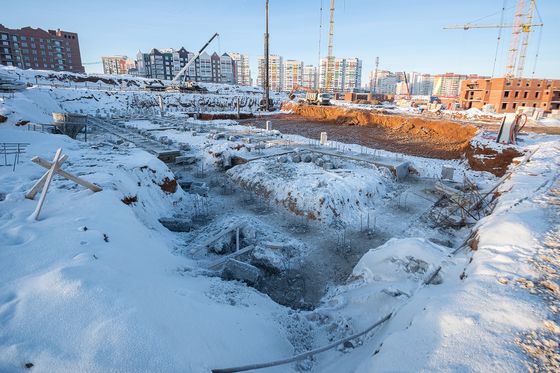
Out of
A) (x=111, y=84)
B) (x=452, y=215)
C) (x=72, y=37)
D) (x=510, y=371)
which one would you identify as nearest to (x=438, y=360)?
(x=510, y=371)

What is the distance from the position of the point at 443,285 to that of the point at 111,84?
54383 millimetres

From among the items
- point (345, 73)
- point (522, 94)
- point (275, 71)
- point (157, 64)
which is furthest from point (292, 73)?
point (522, 94)

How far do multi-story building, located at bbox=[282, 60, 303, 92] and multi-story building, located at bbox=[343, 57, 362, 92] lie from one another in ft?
56.1

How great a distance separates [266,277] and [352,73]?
11786 centimetres

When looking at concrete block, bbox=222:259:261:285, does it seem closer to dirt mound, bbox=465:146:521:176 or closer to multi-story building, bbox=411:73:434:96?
dirt mound, bbox=465:146:521:176

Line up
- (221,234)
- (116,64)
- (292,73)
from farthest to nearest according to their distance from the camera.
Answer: (292,73)
(116,64)
(221,234)

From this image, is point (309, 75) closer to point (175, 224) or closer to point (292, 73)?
point (292, 73)

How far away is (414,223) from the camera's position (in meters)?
8.59

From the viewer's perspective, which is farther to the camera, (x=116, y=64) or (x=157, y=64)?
(x=116, y=64)

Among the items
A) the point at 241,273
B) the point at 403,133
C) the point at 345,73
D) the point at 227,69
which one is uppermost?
the point at 345,73

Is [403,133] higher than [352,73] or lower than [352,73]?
lower

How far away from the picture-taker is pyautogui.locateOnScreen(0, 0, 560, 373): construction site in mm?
2730

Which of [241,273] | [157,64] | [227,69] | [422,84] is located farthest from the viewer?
[422,84]

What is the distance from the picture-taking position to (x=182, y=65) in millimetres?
83875
